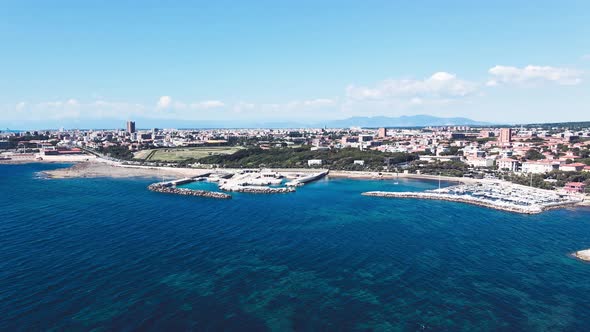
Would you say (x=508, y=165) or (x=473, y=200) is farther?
(x=508, y=165)

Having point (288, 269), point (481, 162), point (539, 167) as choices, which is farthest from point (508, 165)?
point (288, 269)

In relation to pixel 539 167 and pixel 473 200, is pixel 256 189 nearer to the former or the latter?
pixel 473 200

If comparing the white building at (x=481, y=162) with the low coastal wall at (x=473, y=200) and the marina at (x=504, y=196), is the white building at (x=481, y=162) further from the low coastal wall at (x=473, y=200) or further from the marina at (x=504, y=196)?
the low coastal wall at (x=473, y=200)

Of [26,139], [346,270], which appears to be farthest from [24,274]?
[26,139]

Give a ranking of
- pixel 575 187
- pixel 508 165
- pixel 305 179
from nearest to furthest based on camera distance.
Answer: pixel 575 187
pixel 305 179
pixel 508 165

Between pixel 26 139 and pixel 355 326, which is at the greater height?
pixel 26 139

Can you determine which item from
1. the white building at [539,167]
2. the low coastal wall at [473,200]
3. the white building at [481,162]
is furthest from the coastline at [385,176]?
the low coastal wall at [473,200]

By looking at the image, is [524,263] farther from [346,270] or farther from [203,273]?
[203,273]
